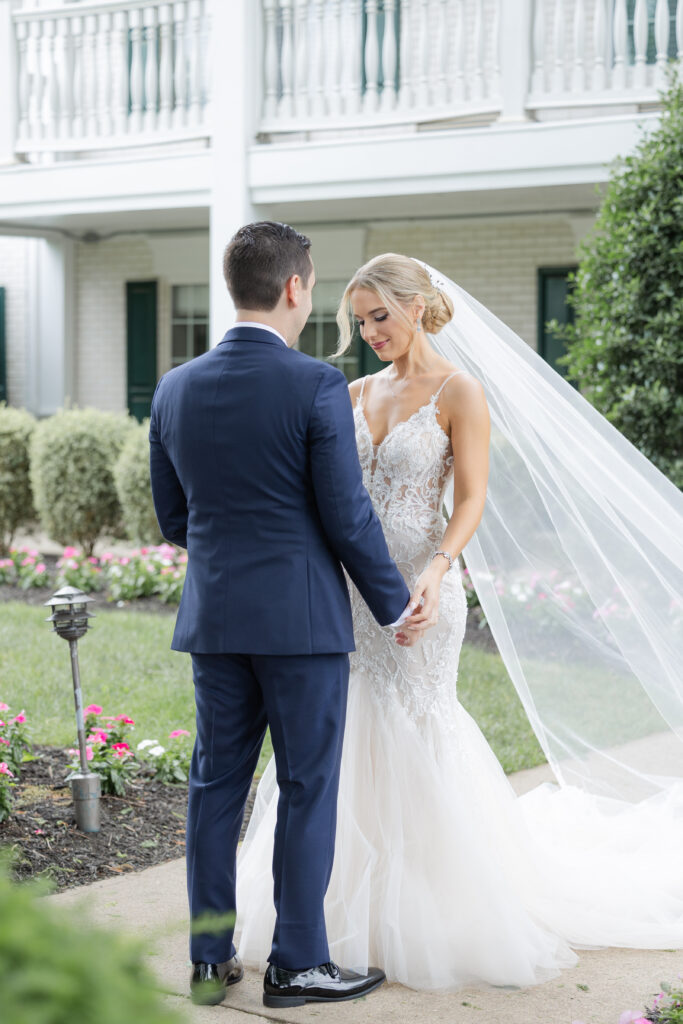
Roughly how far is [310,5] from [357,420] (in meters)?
8.28

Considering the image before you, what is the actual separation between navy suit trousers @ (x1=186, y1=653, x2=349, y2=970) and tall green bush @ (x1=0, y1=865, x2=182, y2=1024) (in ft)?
6.55

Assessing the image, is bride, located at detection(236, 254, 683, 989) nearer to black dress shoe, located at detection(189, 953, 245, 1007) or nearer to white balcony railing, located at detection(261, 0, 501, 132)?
black dress shoe, located at detection(189, 953, 245, 1007)

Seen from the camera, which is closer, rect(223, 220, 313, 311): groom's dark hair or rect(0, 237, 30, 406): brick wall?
rect(223, 220, 313, 311): groom's dark hair

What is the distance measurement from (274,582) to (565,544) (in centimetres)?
151

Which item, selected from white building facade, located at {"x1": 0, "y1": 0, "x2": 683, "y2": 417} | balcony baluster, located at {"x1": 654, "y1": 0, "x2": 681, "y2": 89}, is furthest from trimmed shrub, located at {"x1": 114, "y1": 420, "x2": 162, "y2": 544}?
balcony baluster, located at {"x1": 654, "y1": 0, "x2": 681, "y2": 89}

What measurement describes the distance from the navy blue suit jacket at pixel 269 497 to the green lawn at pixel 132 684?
274cm

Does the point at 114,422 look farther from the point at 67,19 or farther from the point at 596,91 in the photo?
the point at 596,91

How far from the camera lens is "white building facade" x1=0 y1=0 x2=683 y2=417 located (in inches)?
390

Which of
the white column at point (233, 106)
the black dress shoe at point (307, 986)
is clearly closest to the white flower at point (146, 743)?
the black dress shoe at point (307, 986)

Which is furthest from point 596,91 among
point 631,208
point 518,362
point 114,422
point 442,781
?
point 442,781

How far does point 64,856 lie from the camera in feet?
14.5

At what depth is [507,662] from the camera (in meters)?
4.43

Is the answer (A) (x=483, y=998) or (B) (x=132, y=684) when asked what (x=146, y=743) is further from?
(A) (x=483, y=998)

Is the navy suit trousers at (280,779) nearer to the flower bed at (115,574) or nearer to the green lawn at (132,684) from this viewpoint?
the green lawn at (132,684)
